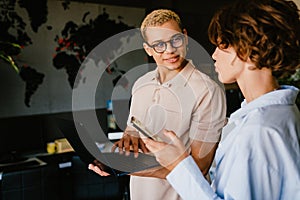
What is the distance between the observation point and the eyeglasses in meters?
0.91

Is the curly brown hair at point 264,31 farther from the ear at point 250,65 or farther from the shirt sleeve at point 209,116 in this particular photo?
the shirt sleeve at point 209,116

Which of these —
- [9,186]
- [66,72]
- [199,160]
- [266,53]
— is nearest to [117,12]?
[66,72]

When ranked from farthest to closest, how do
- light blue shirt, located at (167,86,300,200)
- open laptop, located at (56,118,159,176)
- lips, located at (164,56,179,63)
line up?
lips, located at (164,56,179,63) → open laptop, located at (56,118,159,176) → light blue shirt, located at (167,86,300,200)

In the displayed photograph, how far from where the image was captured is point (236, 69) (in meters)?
0.67

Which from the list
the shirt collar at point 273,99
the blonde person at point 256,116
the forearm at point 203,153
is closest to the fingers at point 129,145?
the forearm at point 203,153

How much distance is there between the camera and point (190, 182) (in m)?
0.65

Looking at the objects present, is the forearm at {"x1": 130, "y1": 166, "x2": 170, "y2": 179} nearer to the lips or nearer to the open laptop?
the open laptop

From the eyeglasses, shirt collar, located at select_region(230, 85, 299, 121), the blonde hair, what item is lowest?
shirt collar, located at select_region(230, 85, 299, 121)

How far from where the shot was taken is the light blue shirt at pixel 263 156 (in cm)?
57

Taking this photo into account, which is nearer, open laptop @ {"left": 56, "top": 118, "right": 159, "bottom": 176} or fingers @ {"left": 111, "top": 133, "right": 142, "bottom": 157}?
open laptop @ {"left": 56, "top": 118, "right": 159, "bottom": 176}

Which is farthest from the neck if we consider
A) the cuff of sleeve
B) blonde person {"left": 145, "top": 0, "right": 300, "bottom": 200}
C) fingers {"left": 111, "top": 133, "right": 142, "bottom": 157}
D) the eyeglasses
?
fingers {"left": 111, "top": 133, "right": 142, "bottom": 157}

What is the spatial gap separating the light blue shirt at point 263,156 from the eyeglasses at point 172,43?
0.36 meters

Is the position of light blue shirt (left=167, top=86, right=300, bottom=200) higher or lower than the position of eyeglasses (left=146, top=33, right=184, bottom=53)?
lower

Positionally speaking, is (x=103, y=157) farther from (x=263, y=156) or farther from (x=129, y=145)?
(x=263, y=156)
